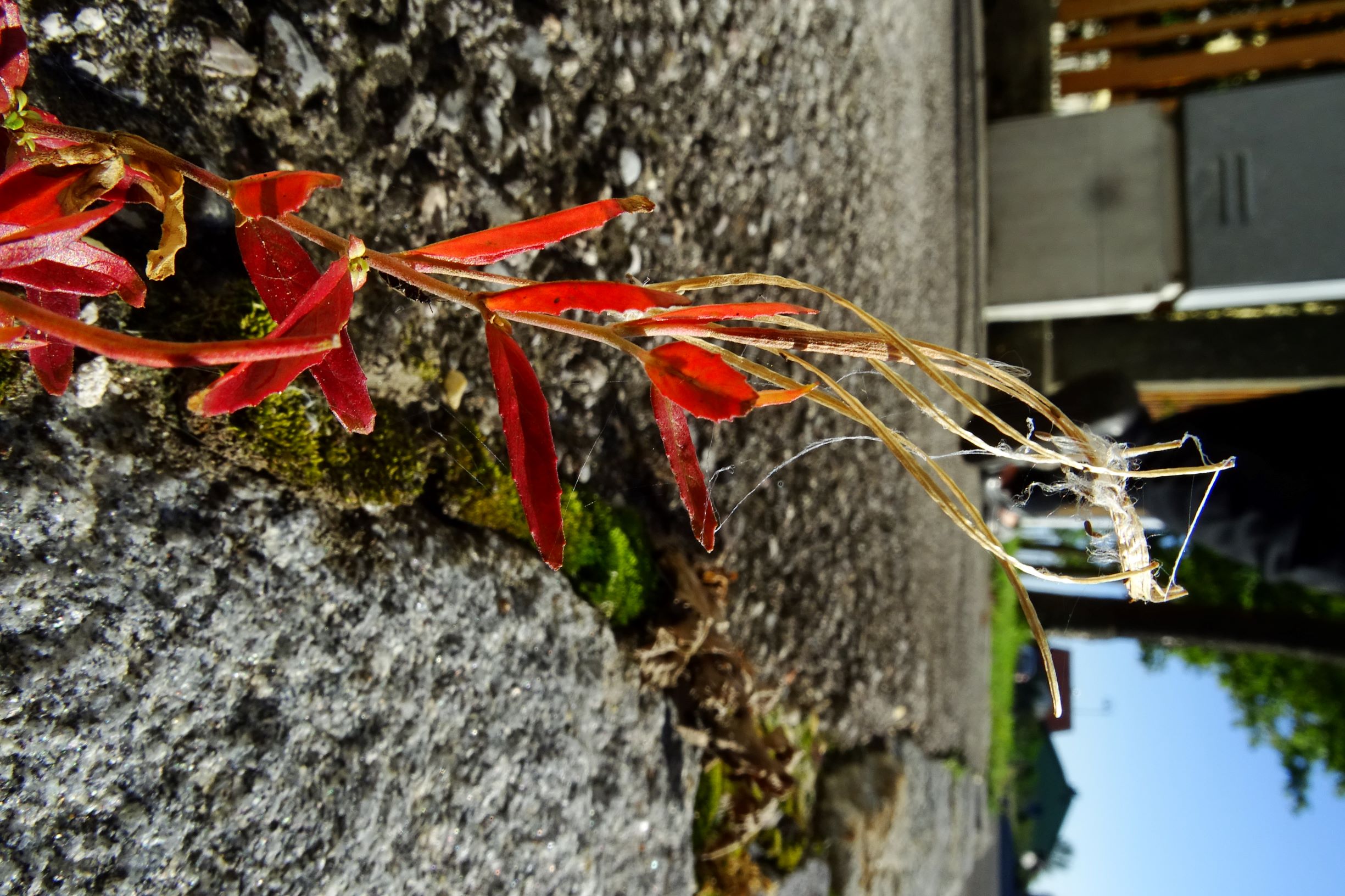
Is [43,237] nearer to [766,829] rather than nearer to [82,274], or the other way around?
[82,274]

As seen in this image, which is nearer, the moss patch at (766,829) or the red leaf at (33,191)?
the red leaf at (33,191)

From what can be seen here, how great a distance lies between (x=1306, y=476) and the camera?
2.70 meters

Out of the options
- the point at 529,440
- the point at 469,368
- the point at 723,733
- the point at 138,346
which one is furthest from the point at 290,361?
the point at 723,733

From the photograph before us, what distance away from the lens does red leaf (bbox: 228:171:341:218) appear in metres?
0.65

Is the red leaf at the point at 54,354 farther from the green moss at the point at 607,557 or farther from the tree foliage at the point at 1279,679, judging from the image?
the tree foliage at the point at 1279,679

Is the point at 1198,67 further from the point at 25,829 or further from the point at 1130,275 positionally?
the point at 25,829

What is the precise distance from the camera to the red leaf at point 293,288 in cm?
69

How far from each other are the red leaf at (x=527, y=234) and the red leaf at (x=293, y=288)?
107 mm

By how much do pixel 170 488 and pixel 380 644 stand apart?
301 mm

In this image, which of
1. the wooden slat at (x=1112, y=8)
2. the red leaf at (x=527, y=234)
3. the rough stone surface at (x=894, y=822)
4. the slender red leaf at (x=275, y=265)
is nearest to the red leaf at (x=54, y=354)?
the slender red leaf at (x=275, y=265)

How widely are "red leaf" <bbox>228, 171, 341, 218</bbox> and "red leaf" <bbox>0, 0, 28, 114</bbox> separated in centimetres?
A: 18

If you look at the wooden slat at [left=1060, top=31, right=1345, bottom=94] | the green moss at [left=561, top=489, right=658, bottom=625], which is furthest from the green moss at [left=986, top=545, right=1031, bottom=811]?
the green moss at [left=561, top=489, right=658, bottom=625]

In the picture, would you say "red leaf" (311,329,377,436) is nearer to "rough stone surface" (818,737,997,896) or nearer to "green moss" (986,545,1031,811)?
"rough stone surface" (818,737,997,896)

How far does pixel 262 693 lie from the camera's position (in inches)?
33.9
